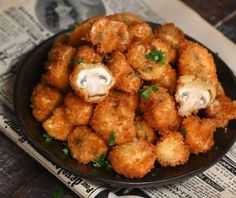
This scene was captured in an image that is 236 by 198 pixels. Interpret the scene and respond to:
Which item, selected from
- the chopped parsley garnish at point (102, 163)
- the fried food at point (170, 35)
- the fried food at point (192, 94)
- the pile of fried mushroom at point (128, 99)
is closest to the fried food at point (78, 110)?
the pile of fried mushroom at point (128, 99)

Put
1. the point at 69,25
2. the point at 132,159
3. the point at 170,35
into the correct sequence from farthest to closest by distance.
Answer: the point at 69,25
the point at 170,35
the point at 132,159

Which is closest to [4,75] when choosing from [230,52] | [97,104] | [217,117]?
[97,104]

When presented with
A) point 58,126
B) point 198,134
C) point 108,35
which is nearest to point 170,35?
point 108,35

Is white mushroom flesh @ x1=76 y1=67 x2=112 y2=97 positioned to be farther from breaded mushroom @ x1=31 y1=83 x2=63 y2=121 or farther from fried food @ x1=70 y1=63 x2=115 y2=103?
breaded mushroom @ x1=31 y1=83 x2=63 y2=121

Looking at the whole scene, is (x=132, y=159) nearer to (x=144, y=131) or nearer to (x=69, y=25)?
(x=144, y=131)

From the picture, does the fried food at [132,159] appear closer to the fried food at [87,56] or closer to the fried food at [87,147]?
the fried food at [87,147]

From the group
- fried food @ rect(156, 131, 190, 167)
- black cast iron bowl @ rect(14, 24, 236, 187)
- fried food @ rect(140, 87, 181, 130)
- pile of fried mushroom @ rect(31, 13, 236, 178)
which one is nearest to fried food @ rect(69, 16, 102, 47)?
pile of fried mushroom @ rect(31, 13, 236, 178)
